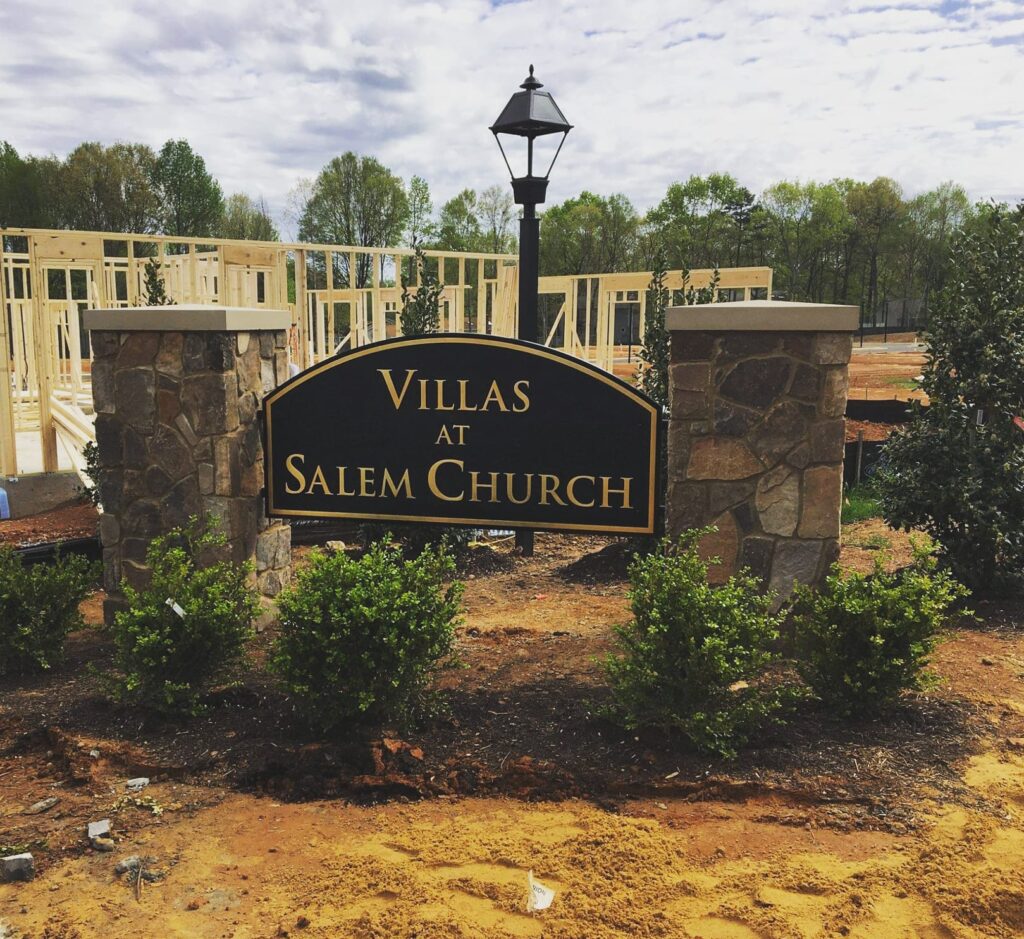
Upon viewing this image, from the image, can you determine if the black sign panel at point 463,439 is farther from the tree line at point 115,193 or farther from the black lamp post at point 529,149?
the tree line at point 115,193

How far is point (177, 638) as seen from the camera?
13.4 feet

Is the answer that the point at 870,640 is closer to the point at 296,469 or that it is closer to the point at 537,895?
the point at 537,895

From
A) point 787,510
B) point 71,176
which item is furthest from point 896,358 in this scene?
point 71,176

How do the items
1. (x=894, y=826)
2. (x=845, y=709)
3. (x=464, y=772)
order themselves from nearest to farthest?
(x=894, y=826), (x=464, y=772), (x=845, y=709)

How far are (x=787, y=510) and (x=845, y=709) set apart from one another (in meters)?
0.96

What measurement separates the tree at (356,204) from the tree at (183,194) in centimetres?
652

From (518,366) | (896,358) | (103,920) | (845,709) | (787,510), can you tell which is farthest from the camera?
(896,358)

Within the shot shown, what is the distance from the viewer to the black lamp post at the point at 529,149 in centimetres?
661

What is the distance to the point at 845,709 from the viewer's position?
12.5ft

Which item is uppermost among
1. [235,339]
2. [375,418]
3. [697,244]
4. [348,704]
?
[697,244]

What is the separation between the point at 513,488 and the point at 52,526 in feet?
20.8

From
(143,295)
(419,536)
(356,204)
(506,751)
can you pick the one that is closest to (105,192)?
(356,204)

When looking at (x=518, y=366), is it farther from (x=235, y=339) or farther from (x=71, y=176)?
(x=71, y=176)

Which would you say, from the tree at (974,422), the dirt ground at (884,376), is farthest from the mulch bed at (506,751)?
the dirt ground at (884,376)
